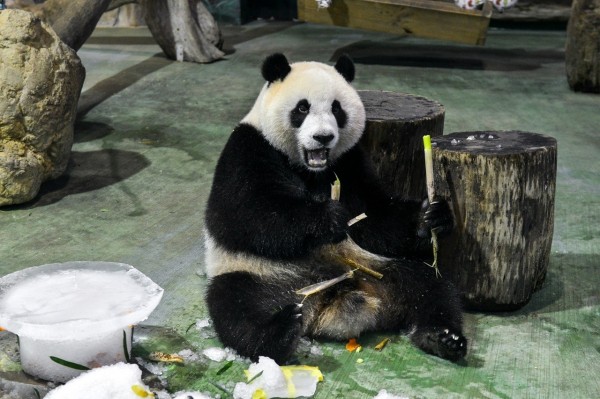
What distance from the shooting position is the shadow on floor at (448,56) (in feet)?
27.3

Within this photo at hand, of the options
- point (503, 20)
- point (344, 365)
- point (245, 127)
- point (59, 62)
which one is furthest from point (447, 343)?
point (503, 20)

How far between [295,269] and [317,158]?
1.47 ft

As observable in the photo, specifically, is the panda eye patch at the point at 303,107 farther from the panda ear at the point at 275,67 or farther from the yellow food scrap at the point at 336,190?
the yellow food scrap at the point at 336,190

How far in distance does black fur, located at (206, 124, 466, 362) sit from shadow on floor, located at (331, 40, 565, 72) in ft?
17.2

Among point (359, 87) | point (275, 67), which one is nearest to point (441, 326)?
point (275, 67)

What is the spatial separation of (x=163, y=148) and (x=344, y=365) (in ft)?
10.4

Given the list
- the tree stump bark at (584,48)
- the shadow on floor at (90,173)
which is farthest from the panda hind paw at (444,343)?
the tree stump bark at (584,48)

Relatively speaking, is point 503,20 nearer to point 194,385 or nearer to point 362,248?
point 362,248

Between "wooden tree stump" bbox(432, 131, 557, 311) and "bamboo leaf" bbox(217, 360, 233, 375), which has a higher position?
"wooden tree stump" bbox(432, 131, 557, 311)

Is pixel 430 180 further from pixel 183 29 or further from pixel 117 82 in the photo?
pixel 183 29

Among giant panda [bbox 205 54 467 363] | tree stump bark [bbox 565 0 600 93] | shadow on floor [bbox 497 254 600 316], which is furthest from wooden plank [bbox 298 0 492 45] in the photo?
giant panda [bbox 205 54 467 363]

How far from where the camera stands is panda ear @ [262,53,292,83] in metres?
3.22

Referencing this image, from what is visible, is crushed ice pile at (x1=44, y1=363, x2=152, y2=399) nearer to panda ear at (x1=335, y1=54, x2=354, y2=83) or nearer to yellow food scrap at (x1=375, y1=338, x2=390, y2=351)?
yellow food scrap at (x1=375, y1=338, x2=390, y2=351)

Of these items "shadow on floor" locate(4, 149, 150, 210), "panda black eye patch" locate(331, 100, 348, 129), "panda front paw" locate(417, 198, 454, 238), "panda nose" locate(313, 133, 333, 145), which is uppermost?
"panda black eye patch" locate(331, 100, 348, 129)
